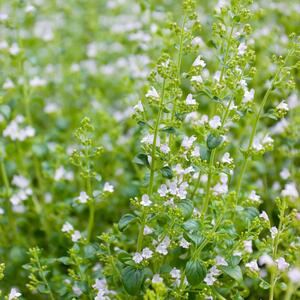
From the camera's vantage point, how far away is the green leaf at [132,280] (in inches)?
83.1

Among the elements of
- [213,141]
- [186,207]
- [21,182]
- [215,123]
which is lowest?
[186,207]

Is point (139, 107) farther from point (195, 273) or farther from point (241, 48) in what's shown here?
point (195, 273)

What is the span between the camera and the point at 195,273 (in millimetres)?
2027

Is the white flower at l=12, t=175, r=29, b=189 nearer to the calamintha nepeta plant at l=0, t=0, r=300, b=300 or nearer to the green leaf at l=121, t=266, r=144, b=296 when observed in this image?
the calamintha nepeta plant at l=0, t=0, r=300, b=300

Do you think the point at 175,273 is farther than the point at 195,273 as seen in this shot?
Yes

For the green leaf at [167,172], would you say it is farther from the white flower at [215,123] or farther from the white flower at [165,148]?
the white flower at [215,123]

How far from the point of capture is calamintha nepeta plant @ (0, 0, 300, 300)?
213 centimetres

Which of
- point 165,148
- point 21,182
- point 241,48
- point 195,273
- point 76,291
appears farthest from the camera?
point 21,182

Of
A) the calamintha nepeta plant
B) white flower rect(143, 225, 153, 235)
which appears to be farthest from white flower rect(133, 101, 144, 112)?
white flower rect(143, 225, 153, 235)

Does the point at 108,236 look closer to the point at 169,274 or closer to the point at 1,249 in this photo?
the point at 169,274

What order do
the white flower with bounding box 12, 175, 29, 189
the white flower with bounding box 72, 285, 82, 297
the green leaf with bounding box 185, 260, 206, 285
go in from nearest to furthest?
1. the green leaf with bounding box 185, 260, 206, 285
2. the white flower with bounding box 72, 285, 82, 297
3. the white flower with bounding box 12, 175, 29, 189

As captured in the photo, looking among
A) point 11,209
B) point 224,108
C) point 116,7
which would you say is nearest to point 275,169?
point 224,108

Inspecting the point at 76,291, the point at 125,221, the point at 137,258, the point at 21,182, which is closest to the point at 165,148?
the point at 125,221

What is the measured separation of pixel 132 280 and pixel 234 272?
40 cm
